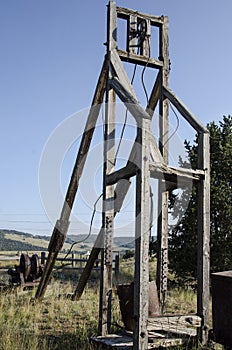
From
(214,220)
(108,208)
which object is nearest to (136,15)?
Result: (108,208)

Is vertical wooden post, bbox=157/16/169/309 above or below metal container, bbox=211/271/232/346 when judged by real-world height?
above

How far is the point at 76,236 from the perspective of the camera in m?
8.42

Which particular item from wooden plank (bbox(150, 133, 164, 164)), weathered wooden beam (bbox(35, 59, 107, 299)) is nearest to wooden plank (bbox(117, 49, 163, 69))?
weathered wooden beam (bbox(35, 59, 107, 299))

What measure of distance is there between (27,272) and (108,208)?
6.35 metres

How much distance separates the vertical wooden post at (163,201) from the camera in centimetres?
707

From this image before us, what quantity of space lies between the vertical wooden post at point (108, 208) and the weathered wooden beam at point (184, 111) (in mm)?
1004

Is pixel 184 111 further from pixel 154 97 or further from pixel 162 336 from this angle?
pixel 162 336

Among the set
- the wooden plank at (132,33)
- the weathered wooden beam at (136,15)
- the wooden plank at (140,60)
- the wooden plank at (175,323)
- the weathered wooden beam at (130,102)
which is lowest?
the wooden plank at (175,323)

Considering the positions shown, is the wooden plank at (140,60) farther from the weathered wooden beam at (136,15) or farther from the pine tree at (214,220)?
the pine tree at (214,220)

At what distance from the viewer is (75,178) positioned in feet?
26.6

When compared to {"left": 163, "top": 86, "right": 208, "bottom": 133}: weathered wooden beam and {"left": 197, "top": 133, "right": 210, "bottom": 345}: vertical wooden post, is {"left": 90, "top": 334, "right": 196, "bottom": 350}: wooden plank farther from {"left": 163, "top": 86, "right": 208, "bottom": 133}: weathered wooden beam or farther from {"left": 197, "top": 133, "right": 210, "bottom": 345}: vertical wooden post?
{"left": 163, "top": 86, "right": 208, "bottom": 133}: weathered wooden beam

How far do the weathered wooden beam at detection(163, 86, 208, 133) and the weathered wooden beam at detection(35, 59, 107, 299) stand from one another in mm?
1204

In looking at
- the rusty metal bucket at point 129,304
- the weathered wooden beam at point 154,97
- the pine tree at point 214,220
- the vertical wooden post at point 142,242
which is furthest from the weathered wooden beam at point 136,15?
the pine tree at point 214,220

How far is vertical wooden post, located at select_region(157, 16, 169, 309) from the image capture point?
23.2ft
